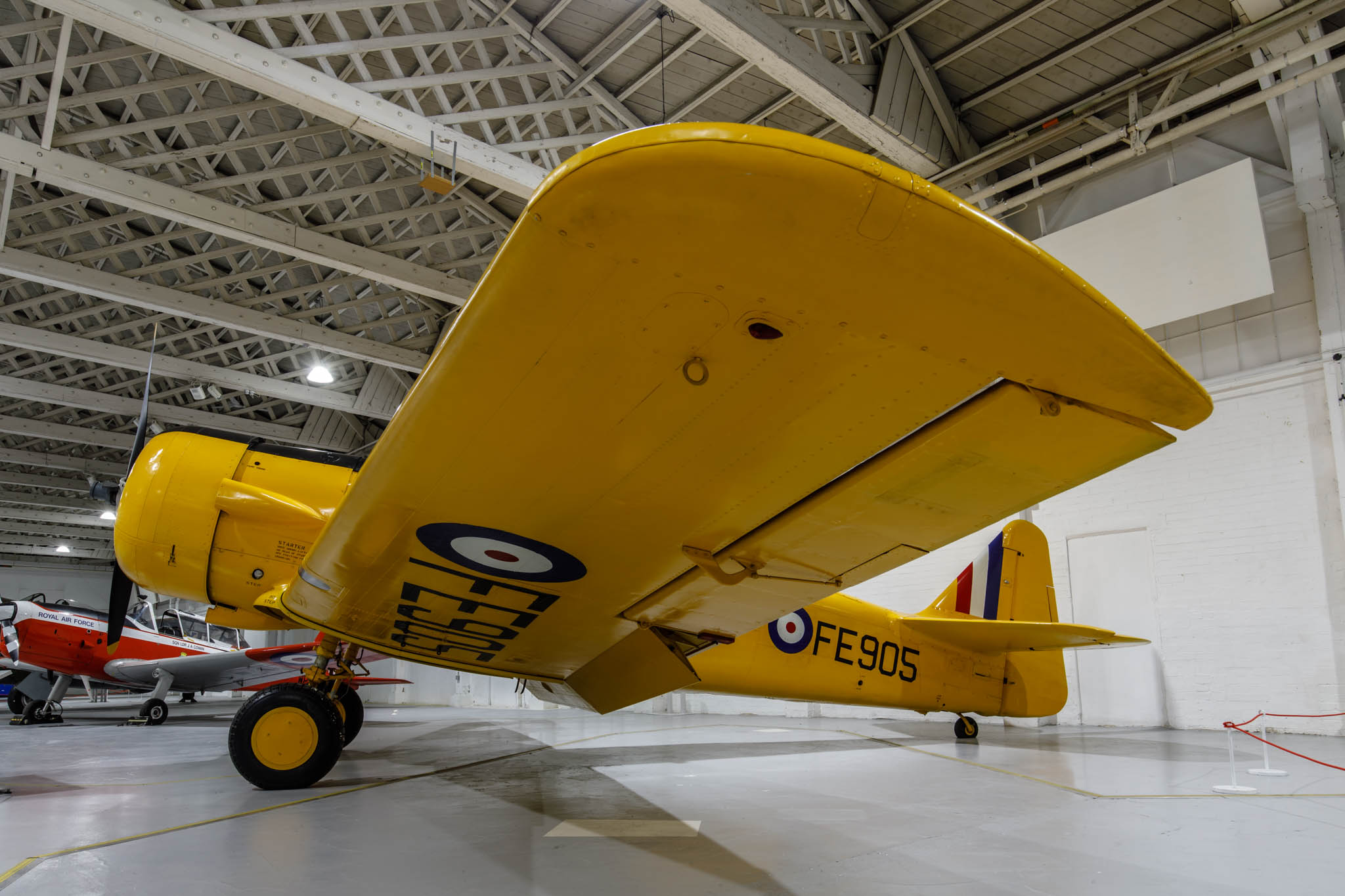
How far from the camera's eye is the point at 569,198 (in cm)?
129

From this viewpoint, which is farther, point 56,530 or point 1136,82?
point 56,530

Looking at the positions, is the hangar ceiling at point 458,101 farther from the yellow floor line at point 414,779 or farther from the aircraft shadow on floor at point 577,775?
the yellow floor line at point 414,779

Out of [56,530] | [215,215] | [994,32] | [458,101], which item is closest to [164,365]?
[215,215]

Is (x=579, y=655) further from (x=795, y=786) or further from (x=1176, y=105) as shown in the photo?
(x=1176, y=105)

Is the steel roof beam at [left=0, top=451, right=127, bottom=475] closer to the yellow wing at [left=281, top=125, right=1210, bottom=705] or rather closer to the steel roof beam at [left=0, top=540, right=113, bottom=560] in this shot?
the steel roof beam at [left=0, top=540, right=113, bottom=560]

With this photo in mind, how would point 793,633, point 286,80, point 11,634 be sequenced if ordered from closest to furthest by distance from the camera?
point 793,633
point 286,80
point 11,634

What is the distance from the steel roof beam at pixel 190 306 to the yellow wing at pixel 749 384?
11.1 metres

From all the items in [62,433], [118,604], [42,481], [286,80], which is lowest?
Result: [118,604]

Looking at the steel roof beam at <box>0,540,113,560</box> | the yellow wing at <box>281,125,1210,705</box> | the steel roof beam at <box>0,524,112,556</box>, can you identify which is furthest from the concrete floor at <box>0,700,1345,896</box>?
the steel roof beam at <box>0,540,113,560</box>

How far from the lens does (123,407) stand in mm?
14969

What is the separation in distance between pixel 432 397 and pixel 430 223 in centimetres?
1127

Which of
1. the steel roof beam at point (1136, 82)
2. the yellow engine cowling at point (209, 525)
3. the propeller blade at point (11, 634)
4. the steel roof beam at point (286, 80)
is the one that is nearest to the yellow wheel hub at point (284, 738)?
the yellow engine cowling at point (209, 525)

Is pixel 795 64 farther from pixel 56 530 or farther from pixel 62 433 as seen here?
pixel 56 530

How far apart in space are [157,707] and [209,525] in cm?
933
